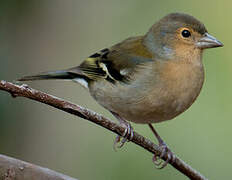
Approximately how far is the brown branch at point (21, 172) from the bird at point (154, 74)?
1.02 metres

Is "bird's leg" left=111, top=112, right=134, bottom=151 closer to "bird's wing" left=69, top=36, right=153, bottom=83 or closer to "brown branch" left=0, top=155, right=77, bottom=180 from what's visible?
"bird's wing" left=69, top=36, right=153, bottom=83

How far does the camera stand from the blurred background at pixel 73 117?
17.9 ft

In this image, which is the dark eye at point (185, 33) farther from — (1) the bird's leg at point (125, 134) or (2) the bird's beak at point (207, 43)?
(1) the bird's leg at point (125, 134)

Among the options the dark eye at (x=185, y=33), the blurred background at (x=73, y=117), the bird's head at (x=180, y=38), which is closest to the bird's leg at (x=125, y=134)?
the bird's head at (x=180, y=38)

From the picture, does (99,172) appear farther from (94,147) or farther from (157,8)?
(157,8)

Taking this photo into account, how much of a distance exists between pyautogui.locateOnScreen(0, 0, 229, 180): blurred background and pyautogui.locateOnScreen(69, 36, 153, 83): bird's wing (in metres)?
1.21

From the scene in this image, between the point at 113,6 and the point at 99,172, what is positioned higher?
the point at 113,6

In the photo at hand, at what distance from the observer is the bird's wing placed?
426 centimetres

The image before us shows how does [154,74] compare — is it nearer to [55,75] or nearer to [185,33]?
[185,33]

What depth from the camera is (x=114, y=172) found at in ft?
18.4

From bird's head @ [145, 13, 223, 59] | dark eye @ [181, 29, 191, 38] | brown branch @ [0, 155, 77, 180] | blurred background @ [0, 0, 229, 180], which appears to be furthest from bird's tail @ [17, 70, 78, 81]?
brown branch @ [0, 155, 77, 180]

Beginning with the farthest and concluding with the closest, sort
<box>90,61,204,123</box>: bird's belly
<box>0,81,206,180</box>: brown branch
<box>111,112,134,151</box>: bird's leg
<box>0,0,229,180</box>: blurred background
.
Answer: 1. <box>0,0,229,180</box>: blurred background
2. <box>90,61,204,123</box>: bird's belly
3. <box>111,112,134,151</box>: bird's leg
4. <box>0,81,206,180</box>: brown branch

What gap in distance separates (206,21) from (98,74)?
2.83m

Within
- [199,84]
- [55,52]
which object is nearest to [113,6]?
[55,52]
